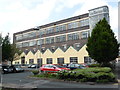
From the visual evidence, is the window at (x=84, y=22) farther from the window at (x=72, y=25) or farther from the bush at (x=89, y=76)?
the bush at (x=89, y=76)

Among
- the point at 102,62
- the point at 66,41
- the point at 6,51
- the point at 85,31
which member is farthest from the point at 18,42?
the point at 102,62

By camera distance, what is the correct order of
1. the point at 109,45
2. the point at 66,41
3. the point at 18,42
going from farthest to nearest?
the point at 18,42, the point at 66,41, the point at 109,45

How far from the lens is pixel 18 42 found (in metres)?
78.4

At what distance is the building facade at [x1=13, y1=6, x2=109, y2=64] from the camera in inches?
1932

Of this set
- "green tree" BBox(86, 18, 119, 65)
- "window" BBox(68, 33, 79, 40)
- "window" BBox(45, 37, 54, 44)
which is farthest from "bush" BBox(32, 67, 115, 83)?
"window" BBox(45, 37, 54, 44)

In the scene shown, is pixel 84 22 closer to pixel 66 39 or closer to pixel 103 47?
pixel 66 39

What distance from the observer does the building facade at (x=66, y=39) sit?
49066mm

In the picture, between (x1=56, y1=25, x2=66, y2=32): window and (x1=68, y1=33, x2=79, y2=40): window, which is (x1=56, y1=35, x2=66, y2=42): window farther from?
(x1=56, y1=25, x2=66, y2=32): window

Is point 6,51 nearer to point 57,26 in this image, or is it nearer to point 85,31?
point 85,31

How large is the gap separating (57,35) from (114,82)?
46.4m


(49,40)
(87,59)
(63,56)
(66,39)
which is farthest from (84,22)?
(49,40)

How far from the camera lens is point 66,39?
57.8m

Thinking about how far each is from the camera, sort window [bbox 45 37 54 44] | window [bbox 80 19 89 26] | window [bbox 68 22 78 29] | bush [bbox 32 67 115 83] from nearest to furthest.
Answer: bush [bbox 32 67 115 83]
window [bbox 80 19 89 26]
window [bbox 68 22 78 29]
window [bbox 45 37 54 44]

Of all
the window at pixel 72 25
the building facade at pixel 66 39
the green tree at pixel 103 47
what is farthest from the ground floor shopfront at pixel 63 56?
the green tree at pixel 103 47
